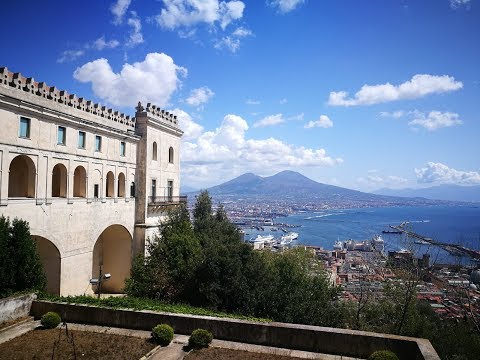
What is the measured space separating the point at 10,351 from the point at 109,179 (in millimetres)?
14427

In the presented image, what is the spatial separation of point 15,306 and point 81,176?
946cm

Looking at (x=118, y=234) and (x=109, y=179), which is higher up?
(x=109, y=179)

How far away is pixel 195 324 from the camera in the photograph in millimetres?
12938

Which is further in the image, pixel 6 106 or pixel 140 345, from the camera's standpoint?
pixel 6 106

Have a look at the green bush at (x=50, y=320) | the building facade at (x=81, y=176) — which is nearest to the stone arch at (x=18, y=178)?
the building facade at (x=81, y=176)

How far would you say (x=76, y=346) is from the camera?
11.8 meters

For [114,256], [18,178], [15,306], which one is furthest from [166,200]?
[15,306]

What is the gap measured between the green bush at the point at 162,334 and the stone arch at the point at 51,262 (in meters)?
9.98

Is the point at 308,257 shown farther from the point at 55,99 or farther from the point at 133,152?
the point at 55,99

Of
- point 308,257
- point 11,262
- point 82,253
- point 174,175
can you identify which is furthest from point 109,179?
point 308,257

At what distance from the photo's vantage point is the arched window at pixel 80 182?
21719 mm

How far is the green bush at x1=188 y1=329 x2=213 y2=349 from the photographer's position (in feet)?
38.7

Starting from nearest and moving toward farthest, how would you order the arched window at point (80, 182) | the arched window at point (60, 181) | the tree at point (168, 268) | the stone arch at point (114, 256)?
the tree at point (168, 268), the arched window at point (60, 181), the arched window at point (80, 182), the stone arch at point (114, 256)

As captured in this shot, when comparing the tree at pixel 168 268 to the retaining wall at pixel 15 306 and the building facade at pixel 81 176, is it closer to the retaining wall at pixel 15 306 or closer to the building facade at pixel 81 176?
the building facade at pixel 81 176
